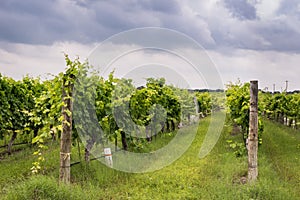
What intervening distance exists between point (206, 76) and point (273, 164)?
12.0 ft

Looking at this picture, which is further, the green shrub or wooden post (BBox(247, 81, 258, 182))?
wooden post (BBox(247, 81, 258, 182))

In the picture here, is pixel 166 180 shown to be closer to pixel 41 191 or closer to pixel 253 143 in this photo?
pixel 253 143

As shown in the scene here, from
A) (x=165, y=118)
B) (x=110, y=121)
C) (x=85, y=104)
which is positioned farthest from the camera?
(x=165, y=118)

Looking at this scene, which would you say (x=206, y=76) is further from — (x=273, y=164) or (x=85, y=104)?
(x=273, y=164)

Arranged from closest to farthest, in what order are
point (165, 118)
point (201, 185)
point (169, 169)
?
point (201, 185) → point (169, 169) → point (165, 118)

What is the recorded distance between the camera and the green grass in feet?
18.7

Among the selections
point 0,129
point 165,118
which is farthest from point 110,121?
point 165,118

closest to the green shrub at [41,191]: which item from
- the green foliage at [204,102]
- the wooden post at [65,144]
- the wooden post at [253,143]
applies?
the wooden post at [65,144]

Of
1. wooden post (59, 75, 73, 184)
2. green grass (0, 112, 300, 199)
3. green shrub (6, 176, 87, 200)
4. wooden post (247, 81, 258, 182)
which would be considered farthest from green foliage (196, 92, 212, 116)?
green shrub (6, 176, 87, 200)

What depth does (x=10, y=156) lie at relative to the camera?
1087cm

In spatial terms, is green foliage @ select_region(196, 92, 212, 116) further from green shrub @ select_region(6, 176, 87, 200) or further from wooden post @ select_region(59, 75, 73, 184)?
green shrub @ select_region(6, 176, 87, 200)

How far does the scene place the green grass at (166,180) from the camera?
18.7ft

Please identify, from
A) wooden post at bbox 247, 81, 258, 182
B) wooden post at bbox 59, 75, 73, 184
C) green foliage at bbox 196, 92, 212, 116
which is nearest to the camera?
wooden post at bbox 59, 75, 73, 184

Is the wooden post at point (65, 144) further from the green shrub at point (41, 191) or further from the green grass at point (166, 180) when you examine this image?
the green shrub at point (41, 191)
